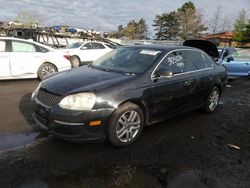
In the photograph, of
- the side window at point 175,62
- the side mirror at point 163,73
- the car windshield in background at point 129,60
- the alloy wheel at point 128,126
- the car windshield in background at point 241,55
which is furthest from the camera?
the car windshield in background at point 241,55

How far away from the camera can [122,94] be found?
12.4 ft

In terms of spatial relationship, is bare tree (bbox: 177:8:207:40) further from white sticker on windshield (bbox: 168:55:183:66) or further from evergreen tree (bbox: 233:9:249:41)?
white sticker on windshield (bbox: 168:55:183:66)

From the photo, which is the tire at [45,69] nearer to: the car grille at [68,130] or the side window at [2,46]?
the side window at [2,46]

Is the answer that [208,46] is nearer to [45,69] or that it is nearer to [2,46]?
[45,69]

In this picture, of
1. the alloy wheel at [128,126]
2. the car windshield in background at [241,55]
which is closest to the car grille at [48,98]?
the alloy wheel at [128,126]

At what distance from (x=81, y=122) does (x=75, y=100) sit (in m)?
0.32

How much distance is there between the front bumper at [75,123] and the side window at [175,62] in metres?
1.57

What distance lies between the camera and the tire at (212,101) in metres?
5.87

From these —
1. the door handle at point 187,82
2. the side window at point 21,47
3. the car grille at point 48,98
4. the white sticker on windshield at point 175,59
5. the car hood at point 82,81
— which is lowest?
the car grille at point 48,98

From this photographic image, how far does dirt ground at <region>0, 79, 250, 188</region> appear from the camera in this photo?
314cm

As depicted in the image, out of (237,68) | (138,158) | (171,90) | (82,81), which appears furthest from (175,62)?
(237,68)

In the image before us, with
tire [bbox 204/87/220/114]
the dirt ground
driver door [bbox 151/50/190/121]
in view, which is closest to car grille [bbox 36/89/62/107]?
the dirt ground

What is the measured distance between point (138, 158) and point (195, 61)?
2.73 m

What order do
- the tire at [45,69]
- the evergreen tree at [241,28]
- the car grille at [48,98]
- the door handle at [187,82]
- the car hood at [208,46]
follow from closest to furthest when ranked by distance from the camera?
the car grille at [48,98] < the door handle at [187,82] < the tire at [45,69] < the car hood at [208,46] < the evergreen tree at [241,28]
